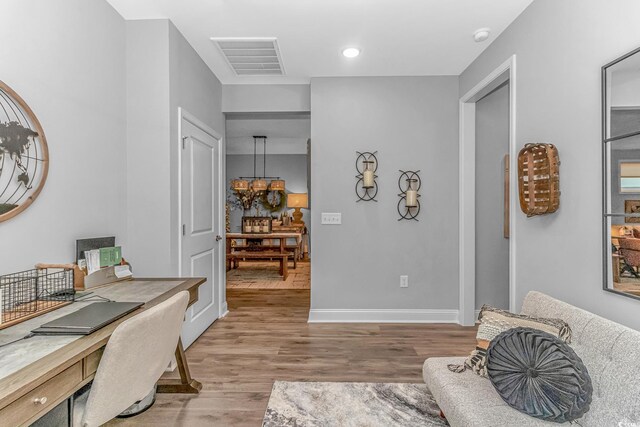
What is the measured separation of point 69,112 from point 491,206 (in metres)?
3.78

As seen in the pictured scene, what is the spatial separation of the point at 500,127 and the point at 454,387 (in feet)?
9.69

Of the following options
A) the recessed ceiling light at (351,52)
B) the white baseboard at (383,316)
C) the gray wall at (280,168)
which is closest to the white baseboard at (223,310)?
the white baseboard at (383,316)

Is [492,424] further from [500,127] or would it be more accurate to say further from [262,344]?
[500,127]

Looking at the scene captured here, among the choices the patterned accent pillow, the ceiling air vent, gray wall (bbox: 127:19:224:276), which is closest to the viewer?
the patterned accent pillow

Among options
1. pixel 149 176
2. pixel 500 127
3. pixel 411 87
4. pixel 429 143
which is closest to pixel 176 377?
pixel 149 176

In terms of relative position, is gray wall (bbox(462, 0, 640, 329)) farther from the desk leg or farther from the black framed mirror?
the desk leg

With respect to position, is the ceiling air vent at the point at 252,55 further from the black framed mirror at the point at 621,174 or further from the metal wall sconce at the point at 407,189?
the black framed mirror at the point at 621,174

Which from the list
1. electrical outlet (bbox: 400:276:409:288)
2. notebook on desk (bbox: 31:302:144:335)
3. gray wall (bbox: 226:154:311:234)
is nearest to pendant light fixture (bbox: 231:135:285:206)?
gray wall (bbox: 226:154:311:234)

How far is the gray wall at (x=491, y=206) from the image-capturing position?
3.74 m

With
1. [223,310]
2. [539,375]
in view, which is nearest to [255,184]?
[223,310]

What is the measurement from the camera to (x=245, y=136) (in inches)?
306

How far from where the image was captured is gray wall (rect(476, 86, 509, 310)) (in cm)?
374

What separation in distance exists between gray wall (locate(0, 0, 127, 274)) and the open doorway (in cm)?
354

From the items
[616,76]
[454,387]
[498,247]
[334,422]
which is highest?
[616,76]
